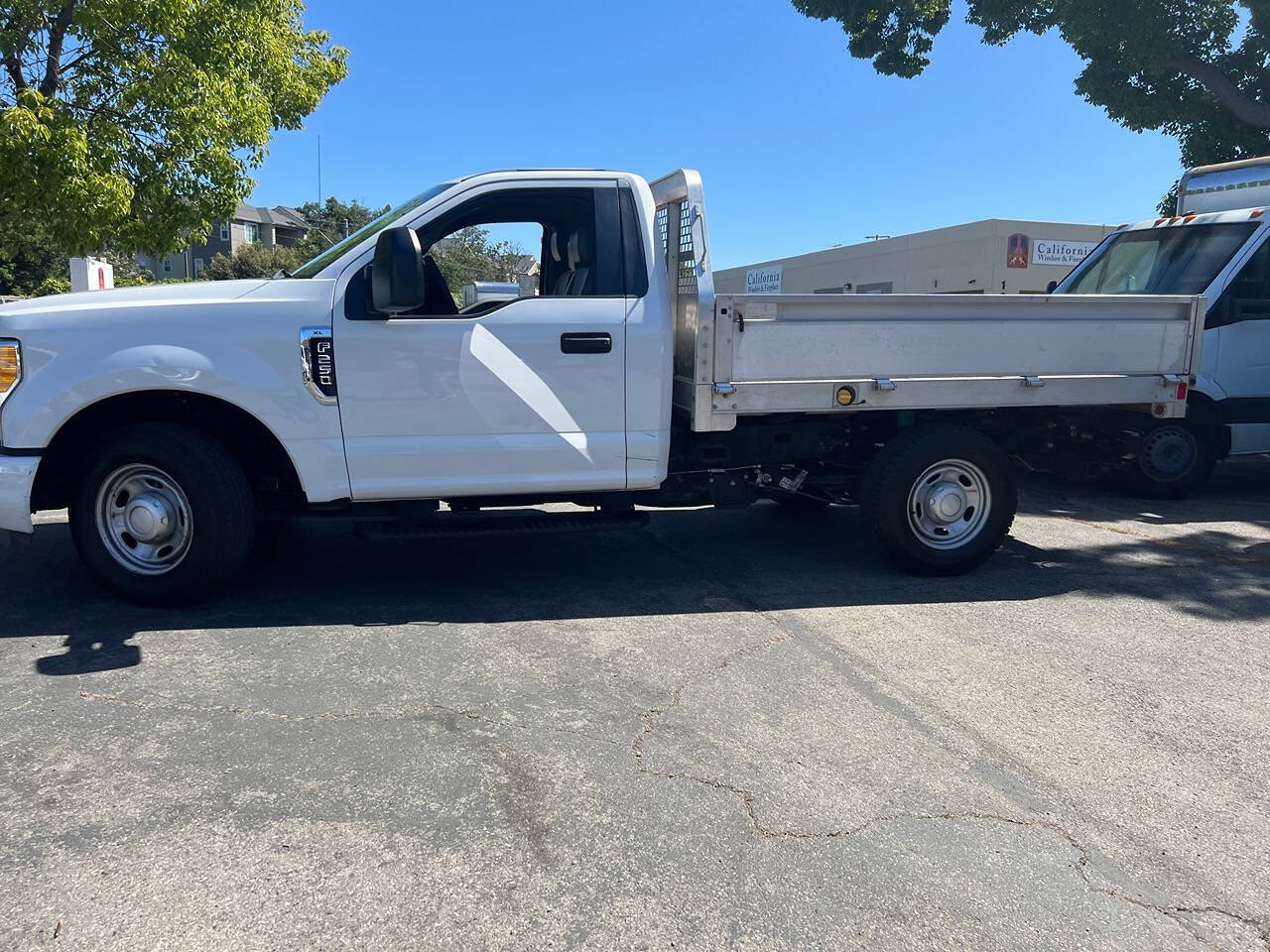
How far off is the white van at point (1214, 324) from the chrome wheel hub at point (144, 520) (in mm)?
7231

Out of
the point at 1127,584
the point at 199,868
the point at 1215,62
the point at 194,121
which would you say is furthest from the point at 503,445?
the point at 1215,62

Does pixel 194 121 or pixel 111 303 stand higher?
pixel 194 121

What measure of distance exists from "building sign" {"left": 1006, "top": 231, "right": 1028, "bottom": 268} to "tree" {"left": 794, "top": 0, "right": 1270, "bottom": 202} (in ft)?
15.3

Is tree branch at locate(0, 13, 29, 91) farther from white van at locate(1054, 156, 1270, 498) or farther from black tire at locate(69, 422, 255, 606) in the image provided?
white van at locate(1054, 156, 1270, 498)

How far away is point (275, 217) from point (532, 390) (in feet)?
309

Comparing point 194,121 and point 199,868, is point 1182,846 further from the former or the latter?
point 194,121

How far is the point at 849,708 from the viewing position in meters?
3.83

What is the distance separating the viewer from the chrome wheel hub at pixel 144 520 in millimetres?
4672

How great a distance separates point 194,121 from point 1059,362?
9.80 m

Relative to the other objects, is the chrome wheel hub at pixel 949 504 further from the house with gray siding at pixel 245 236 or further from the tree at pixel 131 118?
the house with gray siding at pixel 245 236

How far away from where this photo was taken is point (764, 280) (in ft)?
117

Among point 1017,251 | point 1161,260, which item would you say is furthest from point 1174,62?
point 1161,260

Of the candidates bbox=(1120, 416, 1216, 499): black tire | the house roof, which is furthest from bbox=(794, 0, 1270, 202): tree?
the house roof

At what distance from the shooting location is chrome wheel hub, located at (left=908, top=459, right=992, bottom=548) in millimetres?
5570
